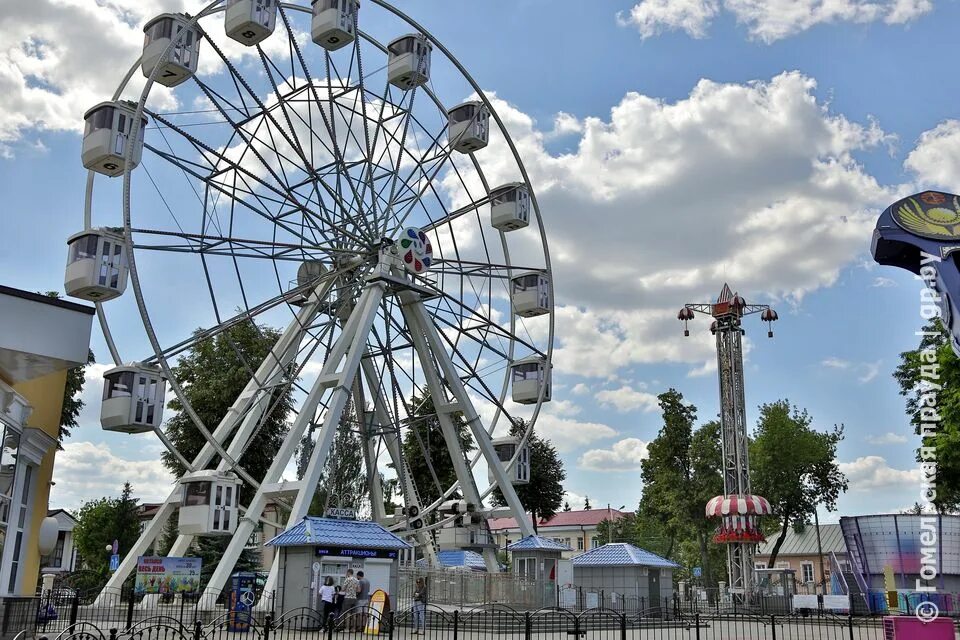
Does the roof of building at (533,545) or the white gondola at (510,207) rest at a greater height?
the white gondola at (510,207)

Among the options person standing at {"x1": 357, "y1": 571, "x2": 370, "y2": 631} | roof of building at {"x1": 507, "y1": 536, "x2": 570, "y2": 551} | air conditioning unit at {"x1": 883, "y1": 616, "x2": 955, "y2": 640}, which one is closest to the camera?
air conditioning unit at {"x1": 883, "y1": 616, "x2": 955, "y2": 640}

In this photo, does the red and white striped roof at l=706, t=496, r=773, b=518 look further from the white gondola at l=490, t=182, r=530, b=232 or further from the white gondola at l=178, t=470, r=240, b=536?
the white gondola at l=178, t=470, r=240, b=536

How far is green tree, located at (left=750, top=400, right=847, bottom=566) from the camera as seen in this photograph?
183 feet

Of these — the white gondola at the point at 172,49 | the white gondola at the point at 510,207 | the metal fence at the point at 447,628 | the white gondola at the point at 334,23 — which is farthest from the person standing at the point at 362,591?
the white gondola at the point at 334,23

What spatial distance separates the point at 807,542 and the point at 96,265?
59877 millimetres

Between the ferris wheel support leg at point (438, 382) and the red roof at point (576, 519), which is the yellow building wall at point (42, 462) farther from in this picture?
the red roof at point (576, 519)

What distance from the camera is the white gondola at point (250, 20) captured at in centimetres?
2694

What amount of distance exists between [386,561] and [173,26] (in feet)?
53.3

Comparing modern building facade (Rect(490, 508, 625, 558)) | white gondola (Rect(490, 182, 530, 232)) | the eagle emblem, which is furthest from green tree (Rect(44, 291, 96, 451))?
modern building facade (Rect(490, 508, 625, 558))

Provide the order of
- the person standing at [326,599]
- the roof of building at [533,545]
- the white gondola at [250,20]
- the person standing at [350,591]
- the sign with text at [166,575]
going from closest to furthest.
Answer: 1. the person standing at [326,599]
2. the person standing at [350,591]
3. the sign with text at [166,575]
4. the white gondola at [250,20]
5. the roof of building at [533,545]

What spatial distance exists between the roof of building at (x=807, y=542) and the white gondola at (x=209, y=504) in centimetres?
5140

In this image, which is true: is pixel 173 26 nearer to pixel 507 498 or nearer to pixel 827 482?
pixel 507 498

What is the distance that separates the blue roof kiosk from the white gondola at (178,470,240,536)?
2.65 metres

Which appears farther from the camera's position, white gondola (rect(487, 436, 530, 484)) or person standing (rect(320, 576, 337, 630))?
white gondola (rect(487, 436, 530, 484))
